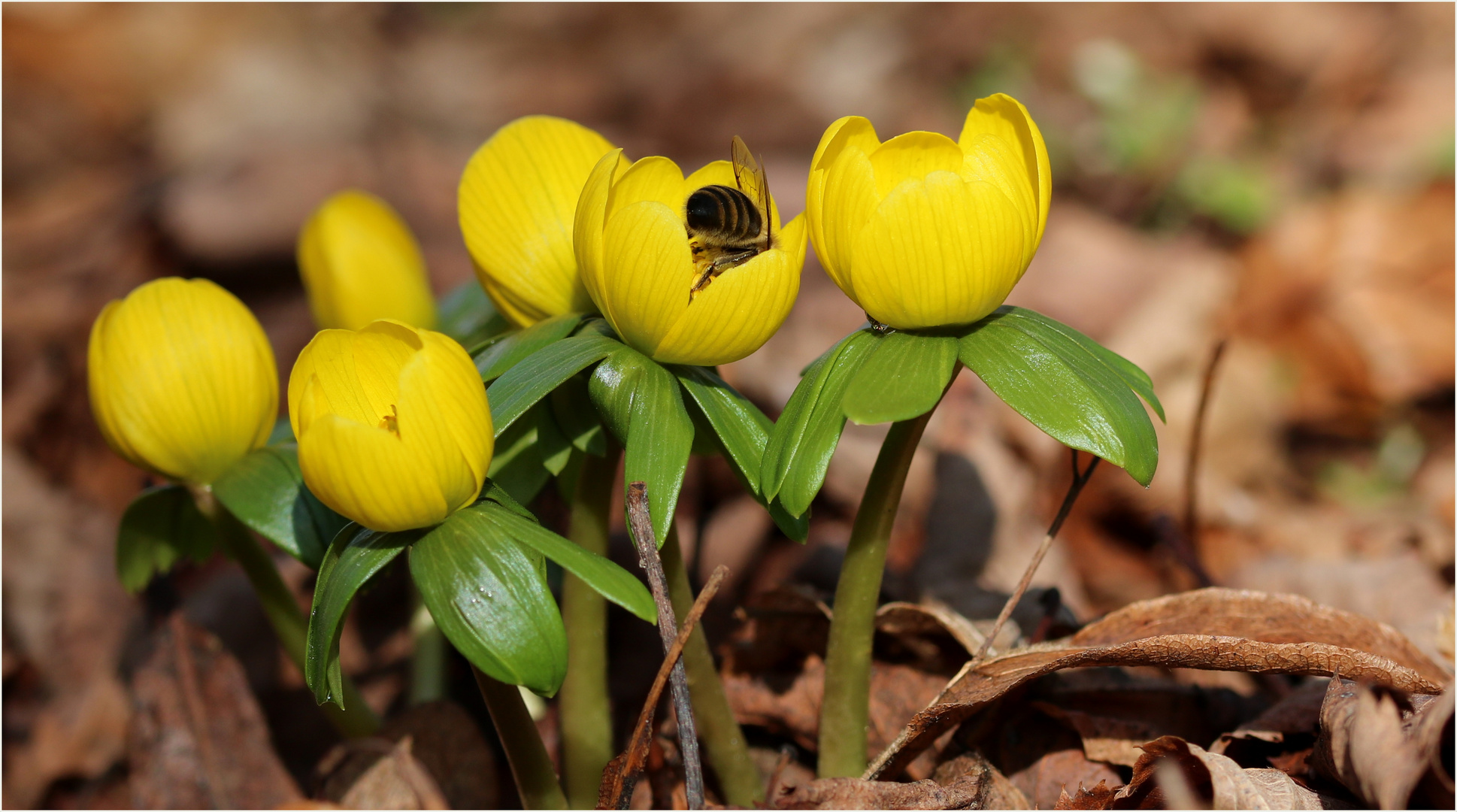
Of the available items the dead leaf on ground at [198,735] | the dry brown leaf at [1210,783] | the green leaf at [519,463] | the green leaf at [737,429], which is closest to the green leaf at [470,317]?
the green leaf at [519,463]

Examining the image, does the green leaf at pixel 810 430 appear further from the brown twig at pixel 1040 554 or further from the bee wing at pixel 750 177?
the brown twig at pixel 1040 554

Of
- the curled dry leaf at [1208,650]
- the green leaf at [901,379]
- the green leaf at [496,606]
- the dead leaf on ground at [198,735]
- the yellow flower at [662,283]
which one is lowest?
the dead leaf on ground at [198,735]

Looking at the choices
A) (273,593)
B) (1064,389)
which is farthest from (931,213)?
(273,593)

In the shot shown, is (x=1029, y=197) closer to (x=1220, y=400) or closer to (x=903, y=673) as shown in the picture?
(x=903, y=673)

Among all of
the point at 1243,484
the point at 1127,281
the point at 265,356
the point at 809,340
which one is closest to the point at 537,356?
the point at 265,356

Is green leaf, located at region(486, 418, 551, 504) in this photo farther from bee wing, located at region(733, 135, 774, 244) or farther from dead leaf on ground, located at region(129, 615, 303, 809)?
dead leaf on ground, located at region(129, 615, 303, 809)

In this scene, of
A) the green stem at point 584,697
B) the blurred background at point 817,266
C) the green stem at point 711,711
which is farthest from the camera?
Result: the blurred background at point 817,266

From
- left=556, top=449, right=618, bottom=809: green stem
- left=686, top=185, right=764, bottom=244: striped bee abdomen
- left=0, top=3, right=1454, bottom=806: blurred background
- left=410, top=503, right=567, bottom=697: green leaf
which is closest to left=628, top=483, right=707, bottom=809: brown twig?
left=410, top=503, right=567, bottom=697: green leaf
